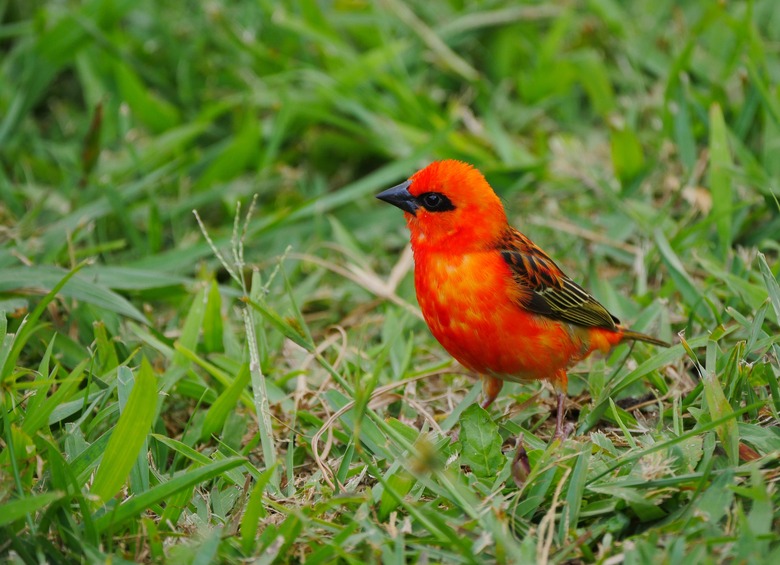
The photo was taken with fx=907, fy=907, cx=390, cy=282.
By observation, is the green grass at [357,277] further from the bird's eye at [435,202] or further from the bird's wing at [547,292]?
the bird's eye at [435,202]

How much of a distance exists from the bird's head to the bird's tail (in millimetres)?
685

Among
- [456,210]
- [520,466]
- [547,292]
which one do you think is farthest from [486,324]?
[520,466]

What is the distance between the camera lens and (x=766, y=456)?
2.83 m

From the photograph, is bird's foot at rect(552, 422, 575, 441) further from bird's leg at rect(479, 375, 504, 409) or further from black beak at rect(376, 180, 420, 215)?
black beak at rect(376, 180, 420, 215)

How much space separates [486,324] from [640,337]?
747 millimetres

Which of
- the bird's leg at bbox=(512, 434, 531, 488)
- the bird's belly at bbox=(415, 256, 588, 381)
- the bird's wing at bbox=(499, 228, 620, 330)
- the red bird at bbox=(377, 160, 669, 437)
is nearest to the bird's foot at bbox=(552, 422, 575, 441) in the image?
the red bird at bbox=(377, 160, 669, 437)

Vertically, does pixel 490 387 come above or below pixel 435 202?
below

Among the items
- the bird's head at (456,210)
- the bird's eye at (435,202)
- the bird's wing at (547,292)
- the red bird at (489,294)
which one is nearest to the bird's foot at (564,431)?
the red bird at (489,294)

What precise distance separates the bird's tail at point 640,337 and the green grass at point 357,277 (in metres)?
0.09

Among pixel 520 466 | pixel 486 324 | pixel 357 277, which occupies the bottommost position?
pixel 357 277

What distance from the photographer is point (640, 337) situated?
3779 mm

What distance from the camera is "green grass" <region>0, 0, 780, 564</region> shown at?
9.24 ft

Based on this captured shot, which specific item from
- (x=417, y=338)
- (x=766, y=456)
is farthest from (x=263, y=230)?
(x=766, y=456)

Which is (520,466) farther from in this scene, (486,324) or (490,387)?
(490,387)
